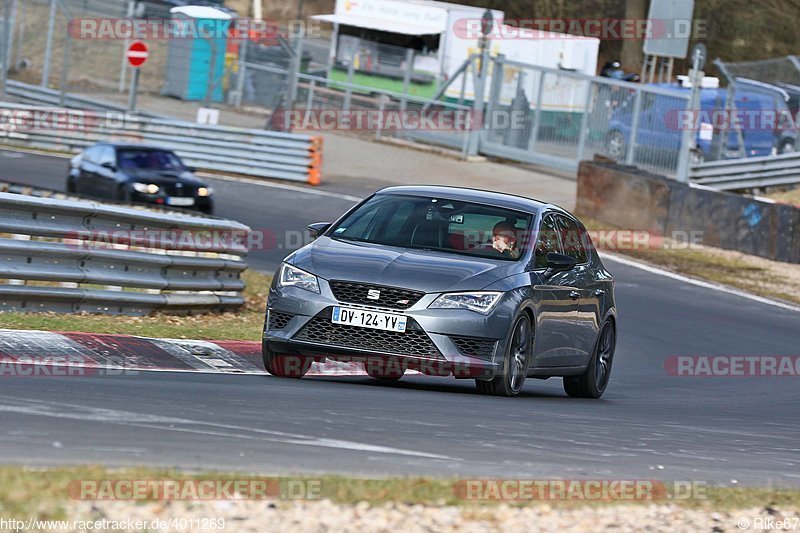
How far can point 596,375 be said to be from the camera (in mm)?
12164

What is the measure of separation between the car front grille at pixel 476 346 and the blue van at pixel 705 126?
21944 mm

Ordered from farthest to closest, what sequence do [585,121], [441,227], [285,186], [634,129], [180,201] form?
[585,121], [634,129], [285,186], [180,201], [441,227]

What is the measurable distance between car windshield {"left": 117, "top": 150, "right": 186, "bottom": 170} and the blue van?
1088 cm

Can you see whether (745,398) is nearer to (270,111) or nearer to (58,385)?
(58,385)

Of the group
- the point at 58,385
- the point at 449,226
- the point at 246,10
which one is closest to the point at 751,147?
the point at 449,226

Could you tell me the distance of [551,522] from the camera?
19.3 feet

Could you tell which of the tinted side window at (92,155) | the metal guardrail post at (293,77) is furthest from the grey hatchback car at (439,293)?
the metal guardrail post at (293,77)

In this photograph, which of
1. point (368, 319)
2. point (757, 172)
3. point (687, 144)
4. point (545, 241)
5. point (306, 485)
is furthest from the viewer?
point (757, 172)

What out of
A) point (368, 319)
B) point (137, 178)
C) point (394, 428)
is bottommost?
point (137, 178)

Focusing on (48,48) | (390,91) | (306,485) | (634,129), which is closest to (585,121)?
(634,129)

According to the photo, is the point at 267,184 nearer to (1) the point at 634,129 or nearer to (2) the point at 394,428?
(1) the point at 634,129

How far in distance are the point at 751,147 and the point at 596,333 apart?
2241cm

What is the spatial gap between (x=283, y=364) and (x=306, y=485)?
4.40 metres

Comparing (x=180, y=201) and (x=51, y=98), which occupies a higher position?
(x=51, y=98)
